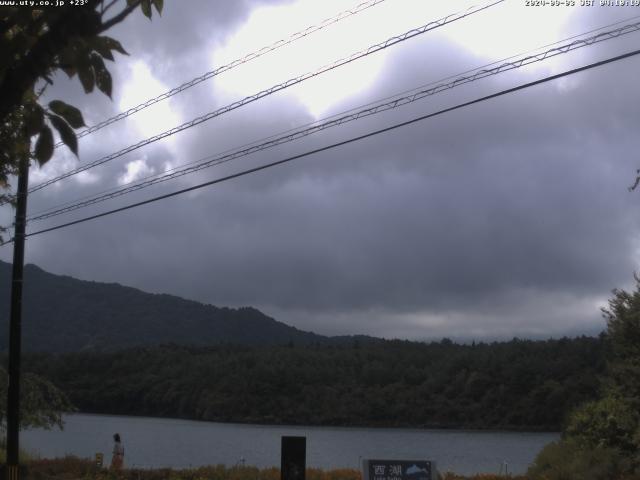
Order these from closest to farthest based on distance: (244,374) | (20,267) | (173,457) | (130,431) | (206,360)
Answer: (20,267) → (173,457) → (130,431) → (244,374) → (206,360)

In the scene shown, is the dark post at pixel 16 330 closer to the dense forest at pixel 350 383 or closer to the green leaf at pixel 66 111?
the green leaf at pixel 66 111

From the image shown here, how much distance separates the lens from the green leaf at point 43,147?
480cm

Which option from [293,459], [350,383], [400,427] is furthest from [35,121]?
[350,383]

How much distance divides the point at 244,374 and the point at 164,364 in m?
7.73

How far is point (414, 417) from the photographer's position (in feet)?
217

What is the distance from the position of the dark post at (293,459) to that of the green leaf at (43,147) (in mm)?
9800

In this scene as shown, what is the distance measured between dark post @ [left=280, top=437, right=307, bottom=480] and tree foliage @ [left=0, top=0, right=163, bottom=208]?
9740mm

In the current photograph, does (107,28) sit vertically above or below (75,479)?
above

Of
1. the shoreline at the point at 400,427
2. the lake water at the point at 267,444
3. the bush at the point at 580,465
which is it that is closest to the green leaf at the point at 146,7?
the bush at the point at 580,465

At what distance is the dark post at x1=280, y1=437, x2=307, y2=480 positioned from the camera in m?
13.7

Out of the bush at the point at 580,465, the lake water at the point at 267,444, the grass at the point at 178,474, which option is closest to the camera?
the bush at the point at 580,465

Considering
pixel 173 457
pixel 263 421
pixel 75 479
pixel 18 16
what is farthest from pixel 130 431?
pixel 18 16

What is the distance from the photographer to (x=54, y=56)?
4.70m

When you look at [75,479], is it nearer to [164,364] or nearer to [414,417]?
[414,417]
